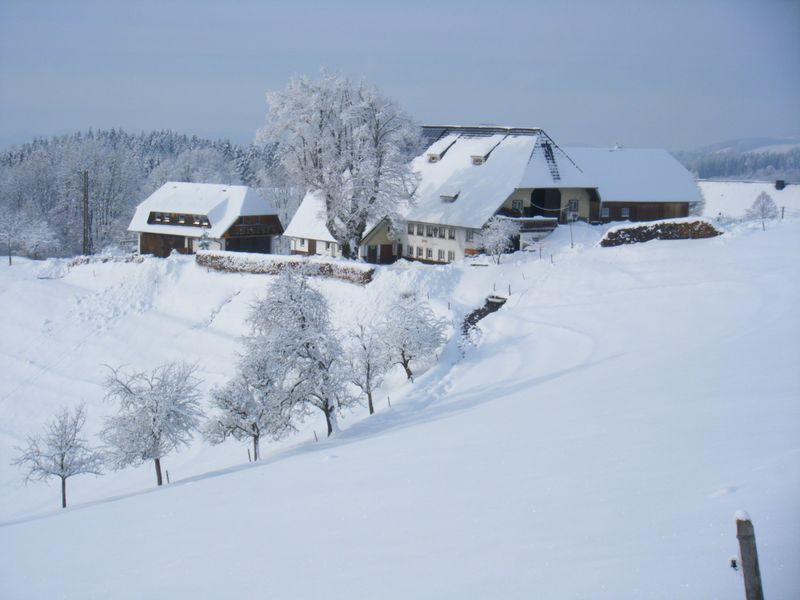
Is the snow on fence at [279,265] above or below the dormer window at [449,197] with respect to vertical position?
below

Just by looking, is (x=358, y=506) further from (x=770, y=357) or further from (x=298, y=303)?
(x=298, y=303)

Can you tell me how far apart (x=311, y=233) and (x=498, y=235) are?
52.9 ft

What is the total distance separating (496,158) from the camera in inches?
2039

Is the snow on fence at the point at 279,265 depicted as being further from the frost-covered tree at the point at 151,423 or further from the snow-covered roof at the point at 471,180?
the frost-covered tree at the point at 151,423

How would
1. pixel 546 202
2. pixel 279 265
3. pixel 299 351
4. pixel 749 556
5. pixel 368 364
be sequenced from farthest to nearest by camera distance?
pixel 546 202 < pixel 279 265 < pixel 368 364 < pixel 299 351 < pixel 749 556

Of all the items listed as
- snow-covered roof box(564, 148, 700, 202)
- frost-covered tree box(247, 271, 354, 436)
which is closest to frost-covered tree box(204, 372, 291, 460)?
frost-covered tree box(247, 271, 354, 436)

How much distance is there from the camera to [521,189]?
159ft

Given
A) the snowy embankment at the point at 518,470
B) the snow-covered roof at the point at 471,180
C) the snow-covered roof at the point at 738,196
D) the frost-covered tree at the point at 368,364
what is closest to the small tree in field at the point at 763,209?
the snow-covered roof at the point at 738,196

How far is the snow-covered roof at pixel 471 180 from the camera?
47938 mm

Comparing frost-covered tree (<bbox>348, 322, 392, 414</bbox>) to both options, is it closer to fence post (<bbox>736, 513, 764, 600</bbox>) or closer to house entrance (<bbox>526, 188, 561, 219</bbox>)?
house entrance (<bbox>526, 188, 561, 219</bbox>)

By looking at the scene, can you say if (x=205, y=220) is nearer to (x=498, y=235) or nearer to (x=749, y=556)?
(x=498, y=235)

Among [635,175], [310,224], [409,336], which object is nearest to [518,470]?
[409,336]

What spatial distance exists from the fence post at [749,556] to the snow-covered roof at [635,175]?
45.9 m

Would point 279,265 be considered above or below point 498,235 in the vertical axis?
below
